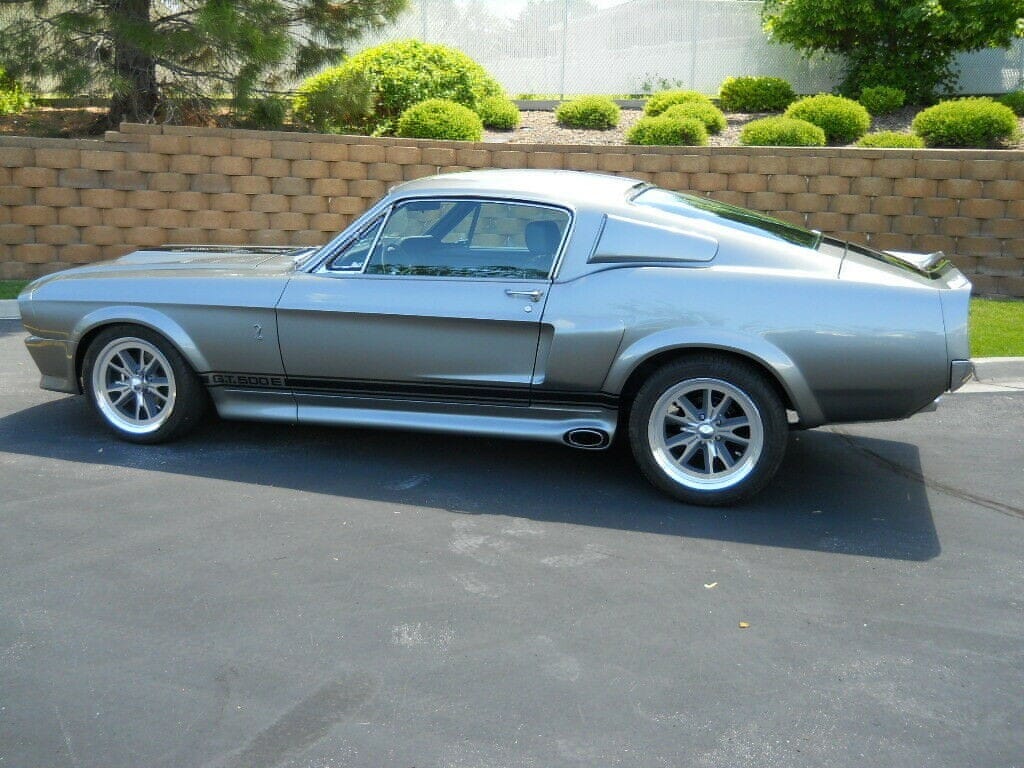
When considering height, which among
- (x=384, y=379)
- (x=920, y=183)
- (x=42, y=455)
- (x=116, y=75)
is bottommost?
(x=42, y=455)

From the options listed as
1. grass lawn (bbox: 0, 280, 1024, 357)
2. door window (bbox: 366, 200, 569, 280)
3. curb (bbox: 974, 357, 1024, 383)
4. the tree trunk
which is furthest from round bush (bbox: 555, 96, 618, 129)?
door window (bbox: 366, 200, 569, 280)

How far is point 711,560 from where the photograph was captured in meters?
4.90

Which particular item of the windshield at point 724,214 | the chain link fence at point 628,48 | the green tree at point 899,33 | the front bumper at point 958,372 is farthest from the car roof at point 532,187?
the chain link fence at point 628,48

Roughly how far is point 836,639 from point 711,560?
0.83 meters

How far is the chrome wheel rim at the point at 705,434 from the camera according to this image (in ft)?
18.1

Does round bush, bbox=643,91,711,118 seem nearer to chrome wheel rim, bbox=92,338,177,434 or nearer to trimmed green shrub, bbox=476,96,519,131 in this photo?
trimmed green shrub, bbox=476,96,519,131

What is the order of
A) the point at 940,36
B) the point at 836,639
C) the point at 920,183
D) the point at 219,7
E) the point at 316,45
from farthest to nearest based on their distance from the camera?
the point at 940,36 < the point at 316,45 < the point at 219,7 < the point at 920,183 < the point at 836,639

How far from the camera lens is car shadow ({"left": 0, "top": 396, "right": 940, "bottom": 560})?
210 inches

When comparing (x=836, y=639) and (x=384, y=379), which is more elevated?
(x=384, y=379)

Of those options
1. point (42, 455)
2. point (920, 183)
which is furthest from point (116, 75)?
point (920, 183)

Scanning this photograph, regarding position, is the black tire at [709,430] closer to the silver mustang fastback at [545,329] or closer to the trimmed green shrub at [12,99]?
the silver mustang fastback at [545,329]

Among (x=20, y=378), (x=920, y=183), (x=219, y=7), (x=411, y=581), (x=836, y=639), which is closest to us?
(x=836, y=639)

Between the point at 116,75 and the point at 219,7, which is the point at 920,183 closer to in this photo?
the point at 219,7

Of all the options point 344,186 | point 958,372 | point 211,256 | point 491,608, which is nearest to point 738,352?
point 958,372
